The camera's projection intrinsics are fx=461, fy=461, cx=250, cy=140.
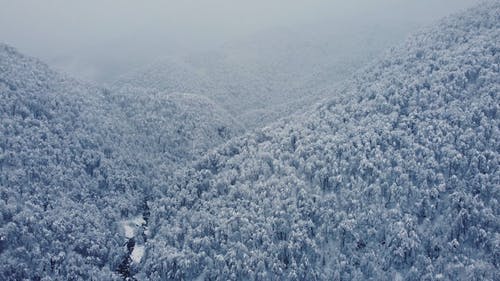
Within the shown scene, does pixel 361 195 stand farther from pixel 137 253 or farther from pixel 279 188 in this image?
pixel 137 253

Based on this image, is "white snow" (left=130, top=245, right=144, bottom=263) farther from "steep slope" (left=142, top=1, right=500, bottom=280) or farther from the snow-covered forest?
"steep slope" (left=142, top=1, right=500, bottom=280)

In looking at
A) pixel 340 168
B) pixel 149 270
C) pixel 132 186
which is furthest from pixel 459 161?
pixel 132 186

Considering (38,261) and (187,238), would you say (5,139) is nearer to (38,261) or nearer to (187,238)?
(38,261)

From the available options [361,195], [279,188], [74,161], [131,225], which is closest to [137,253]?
[131,225]

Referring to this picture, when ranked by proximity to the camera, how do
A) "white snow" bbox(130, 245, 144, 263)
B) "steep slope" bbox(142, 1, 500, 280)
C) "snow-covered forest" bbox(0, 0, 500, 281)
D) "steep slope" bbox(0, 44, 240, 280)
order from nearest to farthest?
"steep slope" bbox(142, 1, 500, 280) → "snow-covered forest" bbox(0, 0, 500, 281) → "steep slope" bbox(0, 44, 240, 280) → "white snow" bbox(130, 245, 144, 263)

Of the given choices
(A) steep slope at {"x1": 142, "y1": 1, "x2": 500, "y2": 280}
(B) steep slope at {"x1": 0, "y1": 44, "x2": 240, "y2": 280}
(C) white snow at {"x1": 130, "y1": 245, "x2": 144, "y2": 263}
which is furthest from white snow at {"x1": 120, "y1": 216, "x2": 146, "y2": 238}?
(C) white snow at {"x1": 130, "y1": 245, "x2": 144, "y2": 263}
